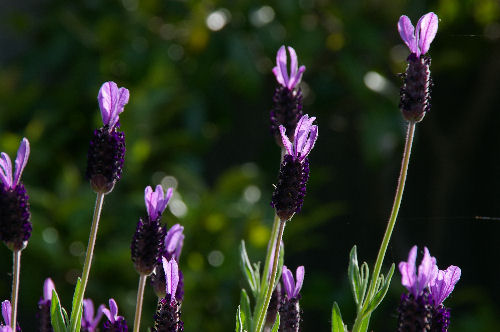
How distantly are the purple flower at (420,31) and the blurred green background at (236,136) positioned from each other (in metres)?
1.65

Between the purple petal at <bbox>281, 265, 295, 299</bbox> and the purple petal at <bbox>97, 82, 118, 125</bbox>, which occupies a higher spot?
the purple petal at <bbox>97, 82, 118, 125</bbox>

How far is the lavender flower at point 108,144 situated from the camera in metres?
0.65

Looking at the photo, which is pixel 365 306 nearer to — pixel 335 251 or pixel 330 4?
pixel 330 4

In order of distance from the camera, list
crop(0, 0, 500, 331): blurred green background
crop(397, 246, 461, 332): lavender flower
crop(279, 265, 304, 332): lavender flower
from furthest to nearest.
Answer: crop(0, 0, 500, 331): blurred green background
crop(279, 265, 304, 332): lavender flower
crop(397, 246, 461, 332): lavender flower

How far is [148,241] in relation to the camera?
0.69 meters

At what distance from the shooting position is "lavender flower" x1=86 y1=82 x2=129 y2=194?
2.12 ft

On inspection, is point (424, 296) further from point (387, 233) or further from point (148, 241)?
point (148, 241)

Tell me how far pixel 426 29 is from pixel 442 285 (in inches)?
8.4

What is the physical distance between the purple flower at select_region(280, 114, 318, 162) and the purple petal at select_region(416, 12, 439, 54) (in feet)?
0.40

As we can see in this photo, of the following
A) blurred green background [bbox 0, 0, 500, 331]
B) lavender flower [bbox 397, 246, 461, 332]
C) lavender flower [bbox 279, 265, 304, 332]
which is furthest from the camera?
blurred green background [bbox 0, 0, 500, 331]

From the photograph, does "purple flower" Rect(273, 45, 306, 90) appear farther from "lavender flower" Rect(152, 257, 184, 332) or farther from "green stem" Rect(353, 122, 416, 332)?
"lavender flower" Rect(152, 257, 184, 332)

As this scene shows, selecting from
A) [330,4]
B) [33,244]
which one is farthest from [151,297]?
[330,4]

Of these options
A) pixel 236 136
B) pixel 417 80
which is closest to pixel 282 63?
pixel 417 80

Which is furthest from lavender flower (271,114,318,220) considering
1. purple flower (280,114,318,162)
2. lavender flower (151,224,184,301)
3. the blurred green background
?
the blurred green background
